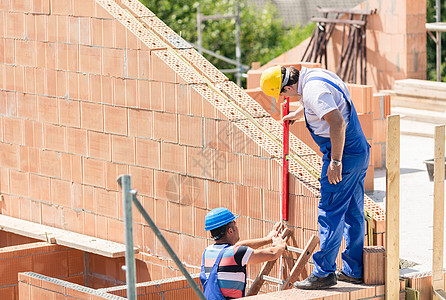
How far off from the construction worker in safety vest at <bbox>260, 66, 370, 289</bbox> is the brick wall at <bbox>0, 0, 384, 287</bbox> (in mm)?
524

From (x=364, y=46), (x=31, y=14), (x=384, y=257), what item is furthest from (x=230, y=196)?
(x=364, y=46)

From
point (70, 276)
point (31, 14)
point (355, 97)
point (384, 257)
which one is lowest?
point (70, 276)

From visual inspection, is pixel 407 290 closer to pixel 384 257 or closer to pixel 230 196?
pixel 384 257

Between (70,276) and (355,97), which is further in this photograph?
(355,97)

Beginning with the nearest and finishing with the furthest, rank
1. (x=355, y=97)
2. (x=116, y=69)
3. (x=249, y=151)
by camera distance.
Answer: (x=249, y=151)
(x=116, y=69)
(x=355, y=97)

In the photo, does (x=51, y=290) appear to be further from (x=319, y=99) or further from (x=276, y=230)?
(x=319, y=99)

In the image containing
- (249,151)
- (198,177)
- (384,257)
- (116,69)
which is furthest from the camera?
(116,69)

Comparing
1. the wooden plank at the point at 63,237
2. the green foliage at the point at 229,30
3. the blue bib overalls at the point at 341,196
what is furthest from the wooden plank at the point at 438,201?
the green foliage at the point at 229,30

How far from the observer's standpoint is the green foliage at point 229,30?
2536 cm

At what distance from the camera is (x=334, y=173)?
580 centimetres

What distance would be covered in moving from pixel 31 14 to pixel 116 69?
1.54 metres

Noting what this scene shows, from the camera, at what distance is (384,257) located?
6.17m

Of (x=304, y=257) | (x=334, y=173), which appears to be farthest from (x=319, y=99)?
(x=304, y=257)

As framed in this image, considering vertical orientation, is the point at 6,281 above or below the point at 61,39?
below
